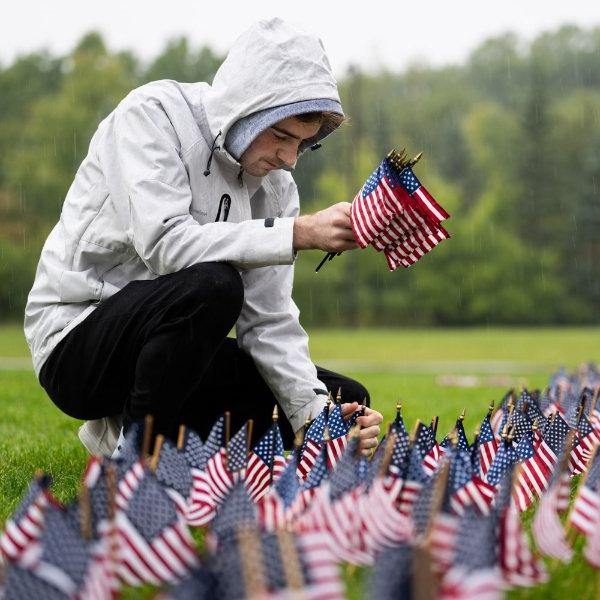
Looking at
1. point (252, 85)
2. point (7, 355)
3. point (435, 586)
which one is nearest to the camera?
point (435, 586)

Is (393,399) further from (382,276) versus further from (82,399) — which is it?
(382,276)

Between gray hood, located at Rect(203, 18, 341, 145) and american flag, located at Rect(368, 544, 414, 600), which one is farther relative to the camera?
gray hood, located at Rect(203, 18, 341, 145)

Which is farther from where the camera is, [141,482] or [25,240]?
[25,240]

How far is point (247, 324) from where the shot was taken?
4906 mm

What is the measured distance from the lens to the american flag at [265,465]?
4.04 metres

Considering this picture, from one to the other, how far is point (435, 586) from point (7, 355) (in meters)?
19.1

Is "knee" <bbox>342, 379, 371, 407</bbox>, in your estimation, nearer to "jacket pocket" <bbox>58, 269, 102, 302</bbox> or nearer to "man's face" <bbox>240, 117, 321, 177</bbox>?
"man's face" <bbox>240, 117, 321, 177</bbox>

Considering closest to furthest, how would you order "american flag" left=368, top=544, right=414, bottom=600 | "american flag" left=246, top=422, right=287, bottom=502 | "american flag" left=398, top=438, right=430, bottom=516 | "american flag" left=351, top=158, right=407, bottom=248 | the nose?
1. "american flag" left=368, top=544, right=414, bottom=600
2. "american flag" left=398, top=438, right=430, bottom=516
3. "american flag" left=351, top=158, right=407, bottom=248
4. "american flag" left=246, top=422, right=287, bottom=502
5. the nose

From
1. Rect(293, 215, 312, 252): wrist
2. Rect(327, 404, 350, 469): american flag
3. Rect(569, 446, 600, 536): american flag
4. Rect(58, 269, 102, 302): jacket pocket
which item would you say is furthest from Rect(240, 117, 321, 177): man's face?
Rect(569, 446, 600, 536): american flag

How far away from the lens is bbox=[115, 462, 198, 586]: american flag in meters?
2.90

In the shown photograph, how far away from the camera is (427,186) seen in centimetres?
4428

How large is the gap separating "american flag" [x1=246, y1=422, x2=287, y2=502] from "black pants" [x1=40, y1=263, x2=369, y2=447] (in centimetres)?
41

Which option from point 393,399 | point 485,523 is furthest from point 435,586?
point 393,399

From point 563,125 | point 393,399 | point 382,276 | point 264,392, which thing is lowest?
point 382,276
